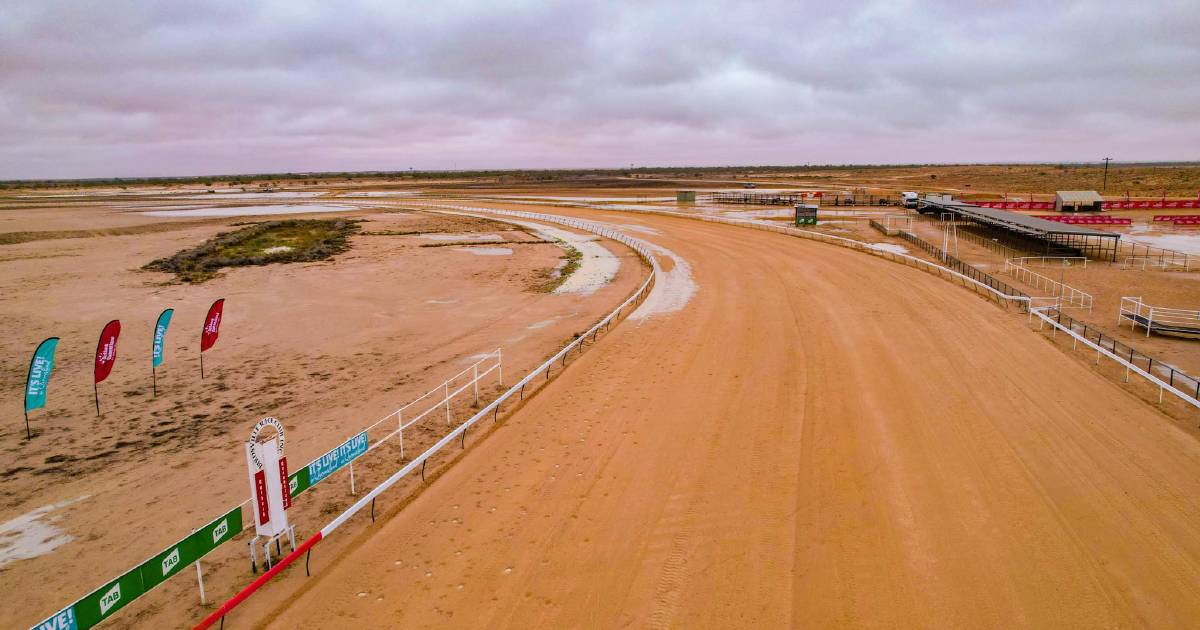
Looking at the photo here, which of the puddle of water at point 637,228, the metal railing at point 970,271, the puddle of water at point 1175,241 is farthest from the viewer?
the puddle of water at point 637,228

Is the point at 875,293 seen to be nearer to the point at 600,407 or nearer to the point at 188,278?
the point at 600,407

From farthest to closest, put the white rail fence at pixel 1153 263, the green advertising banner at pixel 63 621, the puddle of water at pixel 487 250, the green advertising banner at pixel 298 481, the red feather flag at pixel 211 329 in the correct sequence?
the puddle of water at pixel 487 250
the white rail fence at pixel 1153 263
the red feather flag at pixel 211 329
the green advertising banner at pixel 298 481
the green advertising banner at pixel 63 621

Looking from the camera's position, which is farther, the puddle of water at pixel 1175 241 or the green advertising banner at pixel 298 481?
the puddle of water at pixel 1175 241

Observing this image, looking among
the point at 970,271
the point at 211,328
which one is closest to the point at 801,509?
the point at 211,328

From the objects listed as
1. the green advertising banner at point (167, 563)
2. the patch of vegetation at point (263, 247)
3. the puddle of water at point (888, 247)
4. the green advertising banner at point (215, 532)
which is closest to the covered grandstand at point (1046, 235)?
the puddle of water at point (888, 247)

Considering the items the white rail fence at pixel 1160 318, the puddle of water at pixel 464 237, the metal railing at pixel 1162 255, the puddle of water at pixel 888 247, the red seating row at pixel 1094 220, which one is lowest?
the white rail fence at pixel 1160 318

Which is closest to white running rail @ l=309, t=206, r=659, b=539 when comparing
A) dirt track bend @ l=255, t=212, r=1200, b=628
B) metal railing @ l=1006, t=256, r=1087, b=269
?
dirt track bend @ l=255, t=212, r=1200, b=628

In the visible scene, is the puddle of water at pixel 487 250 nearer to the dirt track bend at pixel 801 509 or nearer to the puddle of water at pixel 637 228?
the puddle of water at pixel 637 228
